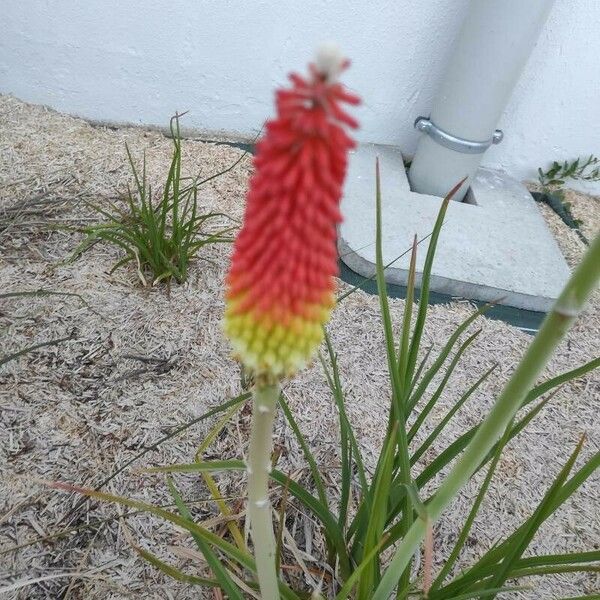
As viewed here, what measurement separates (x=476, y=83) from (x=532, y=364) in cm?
252

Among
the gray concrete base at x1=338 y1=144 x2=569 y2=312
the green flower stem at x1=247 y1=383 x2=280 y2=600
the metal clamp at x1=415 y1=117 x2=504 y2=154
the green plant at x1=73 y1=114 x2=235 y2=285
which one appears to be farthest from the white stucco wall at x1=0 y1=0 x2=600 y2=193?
the green flower stem at x1=247 y1=383 x2=280 y2=600

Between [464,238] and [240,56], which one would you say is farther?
[240,56]

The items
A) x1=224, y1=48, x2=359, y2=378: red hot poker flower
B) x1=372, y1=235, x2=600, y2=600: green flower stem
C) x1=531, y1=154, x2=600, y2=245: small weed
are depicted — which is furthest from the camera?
x1=531, y1=154, x2=600, y2=245: small weed

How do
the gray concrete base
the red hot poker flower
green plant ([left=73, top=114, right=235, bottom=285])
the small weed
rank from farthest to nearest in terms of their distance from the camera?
the small weed
the gray concrete base
green plant ([left=73, top=114, right=235, bottom=285])
the red hot poker flower

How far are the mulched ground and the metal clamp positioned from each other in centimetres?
87

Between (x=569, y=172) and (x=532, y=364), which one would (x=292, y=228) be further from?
(x=569, y=172)

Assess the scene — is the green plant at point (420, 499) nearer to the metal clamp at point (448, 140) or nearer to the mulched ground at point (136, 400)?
the mulched ground at point (136, 400)

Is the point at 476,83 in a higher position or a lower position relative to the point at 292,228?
lower

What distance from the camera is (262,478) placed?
808 mm

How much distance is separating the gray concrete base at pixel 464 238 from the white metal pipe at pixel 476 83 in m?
0.14

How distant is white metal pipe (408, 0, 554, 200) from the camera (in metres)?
2.72

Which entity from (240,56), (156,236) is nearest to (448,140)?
(240,56)

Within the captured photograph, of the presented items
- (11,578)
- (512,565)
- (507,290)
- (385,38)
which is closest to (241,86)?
(385,38)

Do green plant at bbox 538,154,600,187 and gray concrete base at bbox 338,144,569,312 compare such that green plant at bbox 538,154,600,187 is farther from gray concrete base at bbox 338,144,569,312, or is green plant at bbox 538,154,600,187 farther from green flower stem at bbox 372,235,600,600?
green flower stem at bbox 372,235,600,600
